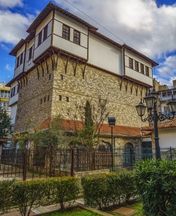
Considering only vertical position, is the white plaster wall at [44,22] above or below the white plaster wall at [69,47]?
above

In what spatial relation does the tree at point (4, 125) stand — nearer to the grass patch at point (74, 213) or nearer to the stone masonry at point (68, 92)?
the stone masonry at point (68, 92)

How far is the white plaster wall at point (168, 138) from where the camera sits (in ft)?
54.3

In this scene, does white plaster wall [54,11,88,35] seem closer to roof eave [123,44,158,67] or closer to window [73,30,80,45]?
window [73,30,80,45]

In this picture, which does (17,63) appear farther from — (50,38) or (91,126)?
(91,126)

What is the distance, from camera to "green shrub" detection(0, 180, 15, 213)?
5.33 meters

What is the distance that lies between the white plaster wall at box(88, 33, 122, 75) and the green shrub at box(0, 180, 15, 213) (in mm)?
17445

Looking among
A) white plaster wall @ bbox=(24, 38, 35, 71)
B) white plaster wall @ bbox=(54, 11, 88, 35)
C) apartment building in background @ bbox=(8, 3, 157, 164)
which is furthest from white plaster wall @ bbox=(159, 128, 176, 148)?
white plaster wall @ bbox=(24, 38, 35, 71)

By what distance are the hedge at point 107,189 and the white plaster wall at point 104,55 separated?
52.9 feet

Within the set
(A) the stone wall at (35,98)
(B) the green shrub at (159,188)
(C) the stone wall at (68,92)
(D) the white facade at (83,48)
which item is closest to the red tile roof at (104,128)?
(C) the stone wall at (68,92)

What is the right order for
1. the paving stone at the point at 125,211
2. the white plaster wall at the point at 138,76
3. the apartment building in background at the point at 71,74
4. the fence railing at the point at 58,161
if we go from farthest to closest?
the white plaster wall at the point at 138,76 < the apartment building in background at the point at 71,74 < the fence railing at the point at 58,161 < the paving stone at the point at 125,211

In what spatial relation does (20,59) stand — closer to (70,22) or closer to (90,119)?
(70,22)

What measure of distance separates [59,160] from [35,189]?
5.28 m

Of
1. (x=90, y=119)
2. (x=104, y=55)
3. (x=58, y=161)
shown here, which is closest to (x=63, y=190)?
(x=58, y=161)

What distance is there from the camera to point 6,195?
212 inches
